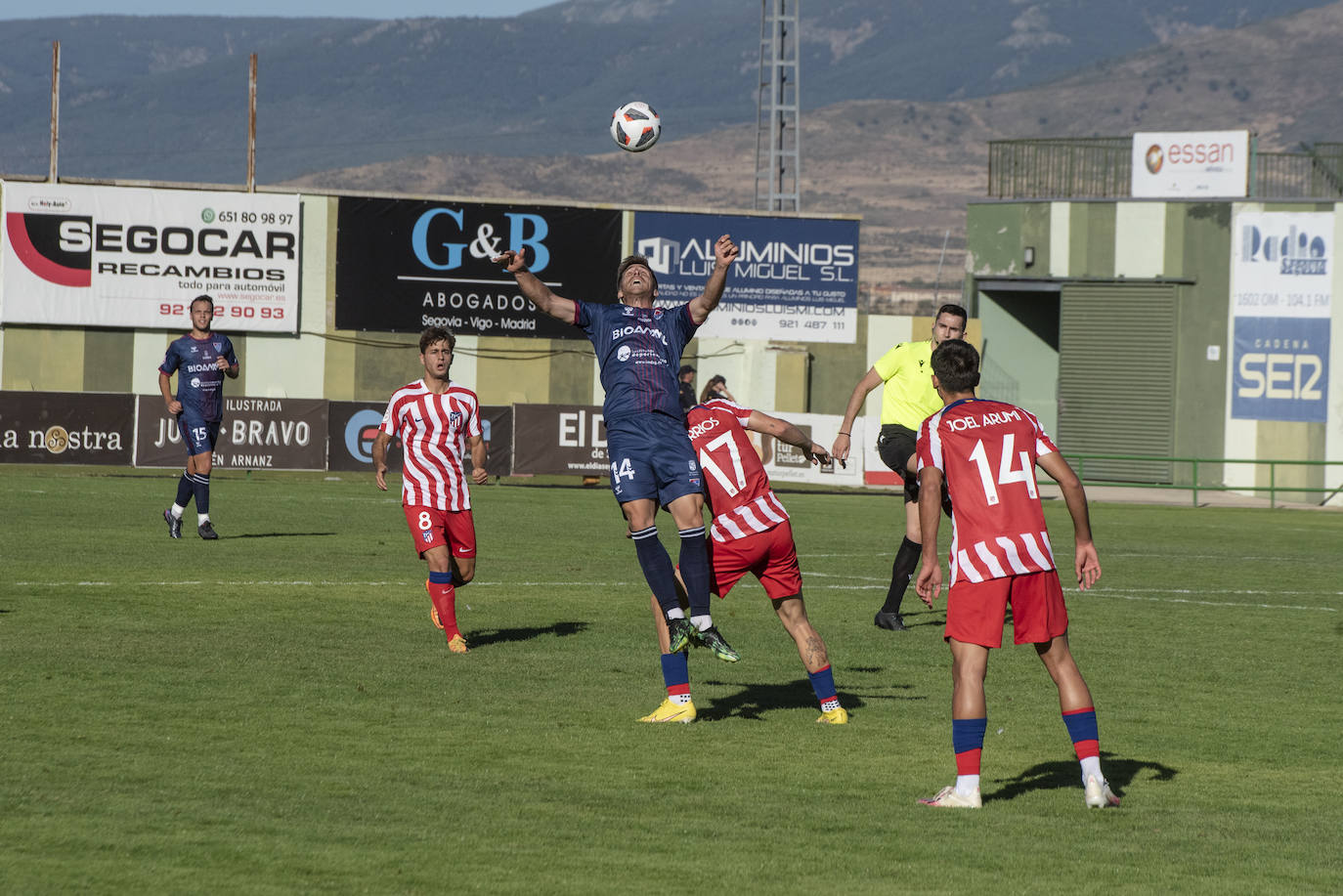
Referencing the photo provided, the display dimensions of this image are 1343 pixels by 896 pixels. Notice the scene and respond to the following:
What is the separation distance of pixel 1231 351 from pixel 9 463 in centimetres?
2534

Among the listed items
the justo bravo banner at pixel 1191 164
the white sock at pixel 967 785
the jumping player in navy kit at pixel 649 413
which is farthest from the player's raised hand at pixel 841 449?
the justo bravo banner at pixel 1191 164

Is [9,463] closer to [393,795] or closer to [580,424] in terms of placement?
[580,424]

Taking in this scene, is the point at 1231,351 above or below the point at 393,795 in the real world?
above

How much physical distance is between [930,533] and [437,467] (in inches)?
202

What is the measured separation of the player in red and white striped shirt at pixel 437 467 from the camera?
11.7 m

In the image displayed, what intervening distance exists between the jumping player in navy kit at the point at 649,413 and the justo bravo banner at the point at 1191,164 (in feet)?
105

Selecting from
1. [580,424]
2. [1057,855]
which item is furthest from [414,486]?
[580,424]

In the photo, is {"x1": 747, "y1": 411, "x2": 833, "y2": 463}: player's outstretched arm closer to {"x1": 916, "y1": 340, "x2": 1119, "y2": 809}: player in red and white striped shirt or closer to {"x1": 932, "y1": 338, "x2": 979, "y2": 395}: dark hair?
{"x1": 932, "y1": 338, "x2": 979, "y2": 395}: dark hair

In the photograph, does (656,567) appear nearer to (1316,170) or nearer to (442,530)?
(442,530)

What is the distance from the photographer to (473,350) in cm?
3884

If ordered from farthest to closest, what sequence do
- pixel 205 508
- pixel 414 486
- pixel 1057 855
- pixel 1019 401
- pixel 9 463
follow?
pixel 1019 401
pixel 9 463
pixel 205 508
pixel 414 486
pixel 1057 855

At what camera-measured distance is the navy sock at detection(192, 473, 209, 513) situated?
18.3 meters

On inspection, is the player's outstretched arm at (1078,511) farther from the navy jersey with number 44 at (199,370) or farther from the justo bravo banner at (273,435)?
the justo bravo banner at (273,435)

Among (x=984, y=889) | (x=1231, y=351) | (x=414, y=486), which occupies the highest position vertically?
(x=1231, y=351)
